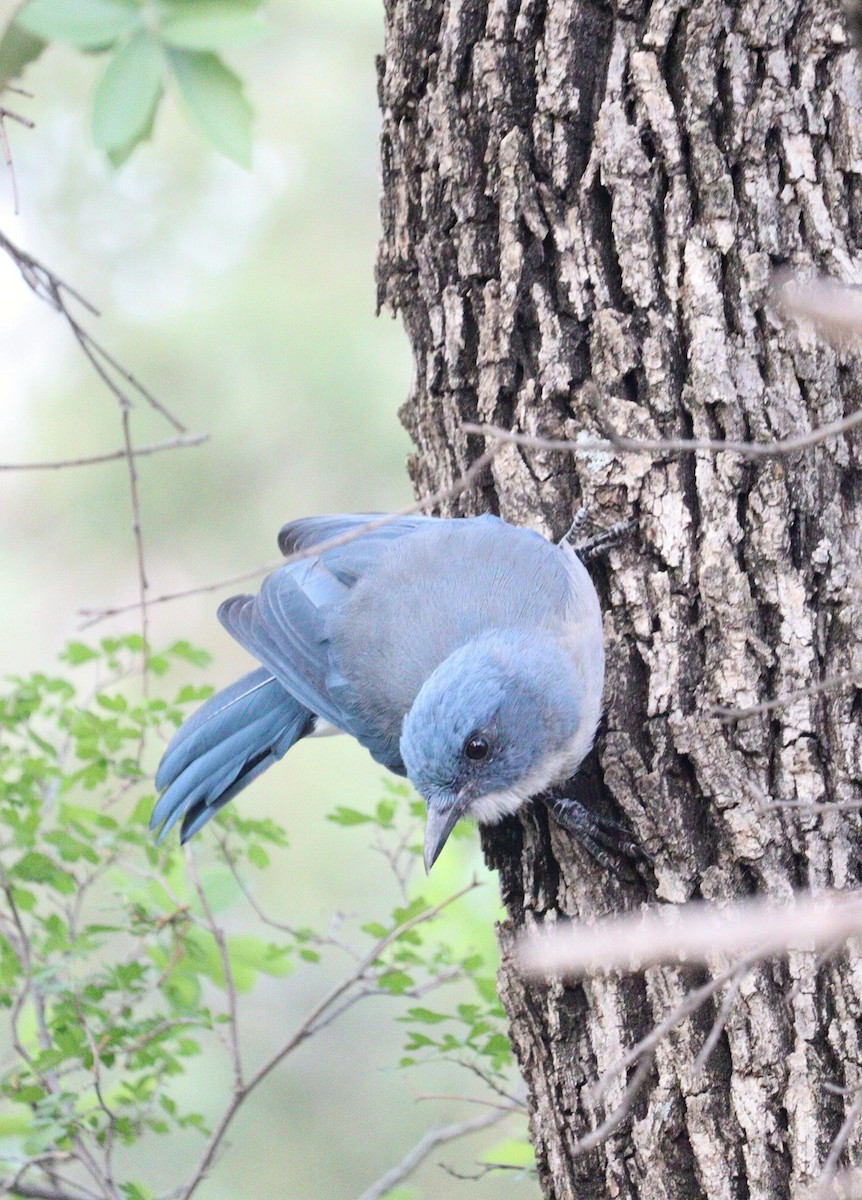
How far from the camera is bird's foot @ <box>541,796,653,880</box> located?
2.41 m

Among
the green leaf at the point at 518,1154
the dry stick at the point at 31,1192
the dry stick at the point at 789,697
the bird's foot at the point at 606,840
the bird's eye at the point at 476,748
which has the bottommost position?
the green leaf at the point at 518,1154

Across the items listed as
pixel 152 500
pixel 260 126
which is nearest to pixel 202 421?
pixel 152 500

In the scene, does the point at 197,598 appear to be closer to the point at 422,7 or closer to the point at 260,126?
the point at 260,126

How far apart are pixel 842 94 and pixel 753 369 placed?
58 centimetres

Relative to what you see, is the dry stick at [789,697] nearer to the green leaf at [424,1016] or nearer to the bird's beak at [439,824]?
the bird's beak at [439,824]

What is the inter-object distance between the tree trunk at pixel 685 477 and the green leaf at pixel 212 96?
0.54 metres

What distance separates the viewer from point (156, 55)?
2.40 m

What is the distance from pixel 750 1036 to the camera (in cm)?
220

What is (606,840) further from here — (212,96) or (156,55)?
(156,55)

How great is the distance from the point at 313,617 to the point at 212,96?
1.41 m

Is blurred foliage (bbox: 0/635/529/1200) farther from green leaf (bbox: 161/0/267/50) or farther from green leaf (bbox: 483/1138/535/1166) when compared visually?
green leaf (bbox: 161/0/267/50)

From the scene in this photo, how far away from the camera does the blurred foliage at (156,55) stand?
229 centimetres

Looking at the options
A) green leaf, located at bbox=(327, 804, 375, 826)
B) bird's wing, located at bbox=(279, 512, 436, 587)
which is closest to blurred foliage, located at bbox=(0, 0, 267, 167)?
bird's wing, located at bbox=(279, 512, 436, 587)

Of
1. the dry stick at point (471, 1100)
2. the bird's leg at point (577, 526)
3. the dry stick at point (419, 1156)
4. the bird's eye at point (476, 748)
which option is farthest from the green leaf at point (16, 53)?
the dry stick at point (419, 1156)
